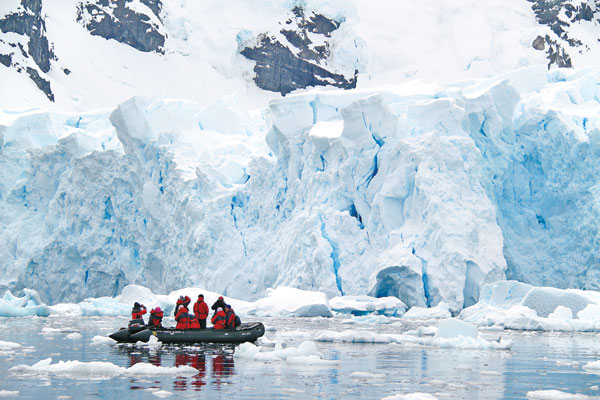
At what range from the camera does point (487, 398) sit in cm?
745

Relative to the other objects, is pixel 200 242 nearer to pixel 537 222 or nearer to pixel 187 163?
pixel 187 163

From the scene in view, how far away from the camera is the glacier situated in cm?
2308

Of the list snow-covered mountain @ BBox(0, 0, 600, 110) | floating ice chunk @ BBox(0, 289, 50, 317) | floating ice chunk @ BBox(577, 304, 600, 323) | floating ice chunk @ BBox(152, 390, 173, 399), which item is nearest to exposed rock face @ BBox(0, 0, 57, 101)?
snow-covered mountain @ BBox(0, 0, 600, 110)

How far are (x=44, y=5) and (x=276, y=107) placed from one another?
3998 cm

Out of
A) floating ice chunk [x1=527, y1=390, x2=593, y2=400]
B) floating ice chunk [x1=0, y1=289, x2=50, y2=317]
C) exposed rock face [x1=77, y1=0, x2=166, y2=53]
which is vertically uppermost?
exposed rock face [x1=77, y1=0, x2=166, y2=53]

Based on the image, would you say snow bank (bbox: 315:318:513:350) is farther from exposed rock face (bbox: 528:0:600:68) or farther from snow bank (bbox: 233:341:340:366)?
exposed rock face (bbox: 528:0:600:68)

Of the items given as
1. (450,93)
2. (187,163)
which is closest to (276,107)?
(187,163)

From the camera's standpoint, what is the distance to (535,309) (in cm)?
1889

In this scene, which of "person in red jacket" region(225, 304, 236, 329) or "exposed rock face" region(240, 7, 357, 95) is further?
"exposed rock face" region(240, 7, 357, 95)

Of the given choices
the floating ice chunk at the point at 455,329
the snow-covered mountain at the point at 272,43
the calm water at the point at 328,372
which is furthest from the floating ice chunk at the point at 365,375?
the snow-covered mountain at the point at 272,43

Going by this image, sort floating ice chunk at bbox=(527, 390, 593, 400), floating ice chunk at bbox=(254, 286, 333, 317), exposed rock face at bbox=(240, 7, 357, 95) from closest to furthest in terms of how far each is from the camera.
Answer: floating ice chunk at bbox=(527, 390, 593, 400), floating ice chunk at bbox=(254, 286, 333, 317), exposed rock face at bbox=(240, 7, 357, 95)

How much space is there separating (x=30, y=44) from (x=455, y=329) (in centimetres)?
4727

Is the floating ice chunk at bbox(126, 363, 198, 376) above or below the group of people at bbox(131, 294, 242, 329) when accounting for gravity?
below

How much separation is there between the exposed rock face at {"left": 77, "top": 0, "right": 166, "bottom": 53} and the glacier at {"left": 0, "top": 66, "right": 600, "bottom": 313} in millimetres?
31416
